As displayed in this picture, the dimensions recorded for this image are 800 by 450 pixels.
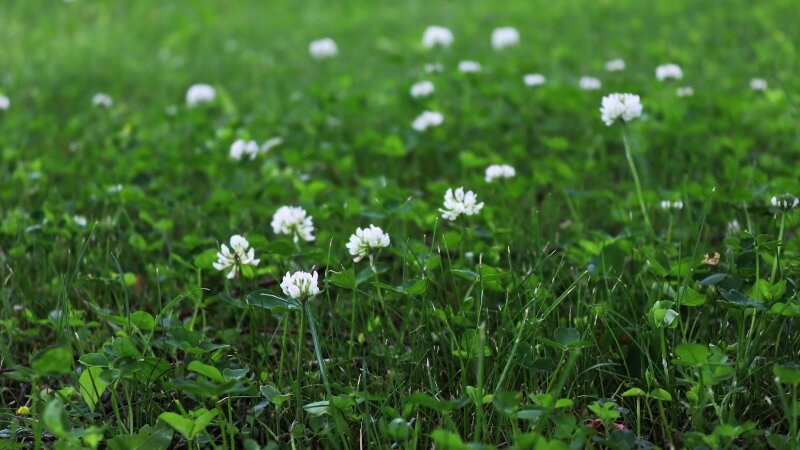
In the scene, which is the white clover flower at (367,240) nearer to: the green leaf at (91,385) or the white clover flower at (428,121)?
the green leaf at (91,385)

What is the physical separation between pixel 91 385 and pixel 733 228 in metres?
1.67

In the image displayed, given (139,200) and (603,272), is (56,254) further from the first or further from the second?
(603,272)

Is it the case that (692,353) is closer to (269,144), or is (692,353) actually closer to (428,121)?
(428,121)

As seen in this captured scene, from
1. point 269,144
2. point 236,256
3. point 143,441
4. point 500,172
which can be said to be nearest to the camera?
point 143,441

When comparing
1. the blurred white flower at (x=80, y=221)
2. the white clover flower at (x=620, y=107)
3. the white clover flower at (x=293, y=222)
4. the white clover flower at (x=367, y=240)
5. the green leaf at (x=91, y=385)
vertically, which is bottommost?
the blurred white flower at (x=80, y=221)

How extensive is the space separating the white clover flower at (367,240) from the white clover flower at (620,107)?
0.77 metres

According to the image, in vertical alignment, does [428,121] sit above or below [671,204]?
below

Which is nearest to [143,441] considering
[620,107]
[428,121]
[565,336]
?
[565,336]

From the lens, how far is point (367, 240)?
189 cm

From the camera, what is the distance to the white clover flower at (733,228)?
2229 millimetres

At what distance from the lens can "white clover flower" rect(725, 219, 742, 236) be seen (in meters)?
2.23

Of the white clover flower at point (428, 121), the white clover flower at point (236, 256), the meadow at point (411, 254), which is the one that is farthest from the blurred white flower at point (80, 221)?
the white clover flower at point (428, 121)

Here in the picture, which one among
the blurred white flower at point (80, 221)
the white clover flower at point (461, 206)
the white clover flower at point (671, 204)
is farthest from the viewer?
the blurred white flower at point (80, 221)

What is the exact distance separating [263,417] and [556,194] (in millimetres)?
1497
